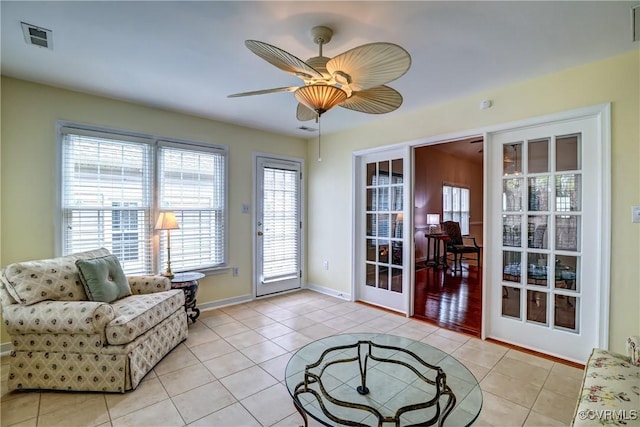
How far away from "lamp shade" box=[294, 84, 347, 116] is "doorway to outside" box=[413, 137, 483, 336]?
9.31 feet

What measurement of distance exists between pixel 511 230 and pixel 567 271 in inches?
21.6

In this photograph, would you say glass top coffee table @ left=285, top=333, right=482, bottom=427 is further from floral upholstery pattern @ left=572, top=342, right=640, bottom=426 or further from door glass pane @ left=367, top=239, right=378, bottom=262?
door glass pane @ left=367, top=239, right=378, bottom=262

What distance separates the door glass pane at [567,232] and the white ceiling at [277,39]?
130 centimetres

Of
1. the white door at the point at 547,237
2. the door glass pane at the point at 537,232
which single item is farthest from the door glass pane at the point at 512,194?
the door glass pane at the point at 537,232

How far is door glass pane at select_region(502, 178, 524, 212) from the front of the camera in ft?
9.40

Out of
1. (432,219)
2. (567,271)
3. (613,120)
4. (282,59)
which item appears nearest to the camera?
(282,59)

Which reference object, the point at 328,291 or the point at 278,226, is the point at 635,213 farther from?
the point at 278,226

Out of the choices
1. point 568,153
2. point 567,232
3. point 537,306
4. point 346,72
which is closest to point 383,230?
point 537,306

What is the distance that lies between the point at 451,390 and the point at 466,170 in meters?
7.07

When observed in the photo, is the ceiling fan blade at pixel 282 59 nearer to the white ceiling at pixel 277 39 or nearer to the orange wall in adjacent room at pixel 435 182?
the white ceiling at pixel 277 39

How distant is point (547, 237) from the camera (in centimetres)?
271

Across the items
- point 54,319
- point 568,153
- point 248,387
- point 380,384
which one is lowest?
point 248,387

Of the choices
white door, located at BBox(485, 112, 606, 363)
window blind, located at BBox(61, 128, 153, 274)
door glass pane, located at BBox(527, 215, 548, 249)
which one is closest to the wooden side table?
window blind, located at BBox(61, 128, 153, 274)

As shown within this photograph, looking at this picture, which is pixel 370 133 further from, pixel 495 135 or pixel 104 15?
pixel 104 15
